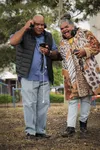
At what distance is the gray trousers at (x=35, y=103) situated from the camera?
18.3 ft

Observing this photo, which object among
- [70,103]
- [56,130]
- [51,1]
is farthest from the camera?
[51,1]

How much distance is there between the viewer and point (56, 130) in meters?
6.53

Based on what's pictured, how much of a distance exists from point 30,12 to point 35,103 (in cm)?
1499

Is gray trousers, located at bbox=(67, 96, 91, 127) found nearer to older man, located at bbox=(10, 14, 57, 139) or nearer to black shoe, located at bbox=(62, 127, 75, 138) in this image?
black shoe, located at bbox=(62, 127, 75, 138)

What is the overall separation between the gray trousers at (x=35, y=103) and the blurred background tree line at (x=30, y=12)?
8139mm

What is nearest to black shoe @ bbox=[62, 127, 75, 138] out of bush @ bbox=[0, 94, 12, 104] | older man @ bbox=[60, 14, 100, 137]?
older man @ bbox=[60, 14, 100, 137]

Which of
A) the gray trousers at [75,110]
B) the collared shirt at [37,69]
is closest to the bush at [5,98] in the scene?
the gray trousers at [75,110]

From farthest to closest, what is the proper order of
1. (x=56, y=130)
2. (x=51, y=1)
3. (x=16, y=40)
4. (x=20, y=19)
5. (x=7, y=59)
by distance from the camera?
1. (x=7, y=59)
2. (x=20, y=19)
3. (x=51, y=1)
4. (x=56, y=130)
5. (x=16, y=40)

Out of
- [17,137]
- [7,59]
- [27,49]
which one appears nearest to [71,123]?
[17,137]

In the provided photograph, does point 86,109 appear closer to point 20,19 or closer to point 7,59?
point 20,19

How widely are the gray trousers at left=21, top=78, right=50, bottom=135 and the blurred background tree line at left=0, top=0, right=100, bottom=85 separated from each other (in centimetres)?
814

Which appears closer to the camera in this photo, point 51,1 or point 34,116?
point 34,116

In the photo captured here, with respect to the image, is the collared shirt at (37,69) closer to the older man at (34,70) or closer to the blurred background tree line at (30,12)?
the older man at (34,70)

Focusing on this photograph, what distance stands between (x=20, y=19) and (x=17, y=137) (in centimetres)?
1568
